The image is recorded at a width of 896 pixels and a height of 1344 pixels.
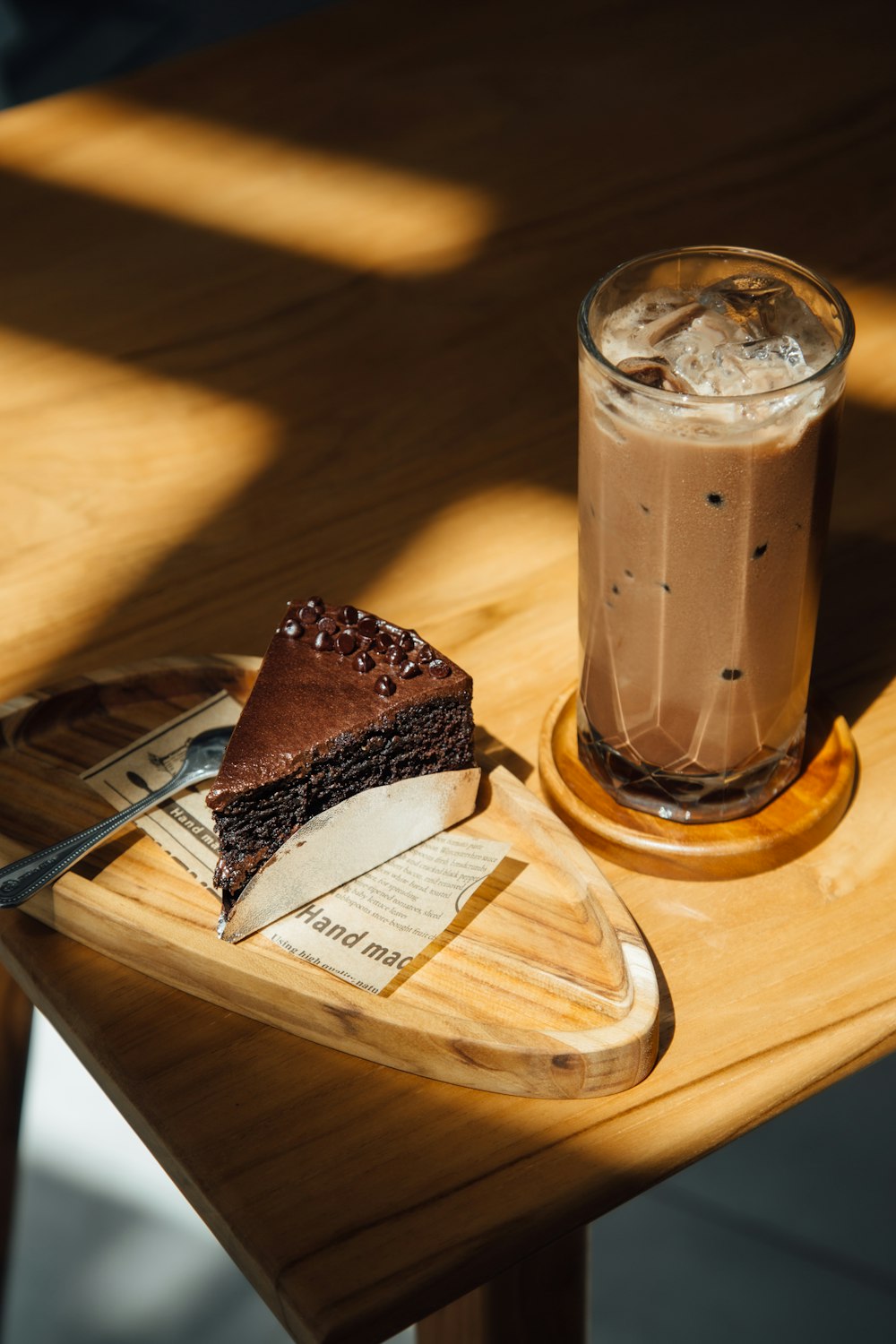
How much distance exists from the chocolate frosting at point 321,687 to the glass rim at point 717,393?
9.7 inches

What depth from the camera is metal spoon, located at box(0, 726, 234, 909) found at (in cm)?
96

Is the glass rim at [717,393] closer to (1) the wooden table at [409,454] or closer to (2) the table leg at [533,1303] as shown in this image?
(1) the wooden table at [409,454]

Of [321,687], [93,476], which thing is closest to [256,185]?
[93,476]

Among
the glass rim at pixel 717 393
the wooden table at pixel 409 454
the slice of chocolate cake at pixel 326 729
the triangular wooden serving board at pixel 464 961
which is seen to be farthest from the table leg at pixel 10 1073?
the glass rim at pixel 717 393

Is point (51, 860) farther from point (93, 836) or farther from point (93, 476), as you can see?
point (93, 476)

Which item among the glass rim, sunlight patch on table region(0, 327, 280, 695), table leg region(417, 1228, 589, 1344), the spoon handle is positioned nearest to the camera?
the glass rim

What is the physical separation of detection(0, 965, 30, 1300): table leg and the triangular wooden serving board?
72 centimetres

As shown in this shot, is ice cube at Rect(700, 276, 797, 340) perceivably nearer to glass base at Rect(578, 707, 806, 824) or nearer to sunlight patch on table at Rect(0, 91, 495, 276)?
glass base at Rect(578, 707, 806, 824)

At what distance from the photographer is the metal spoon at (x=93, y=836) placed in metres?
0.96

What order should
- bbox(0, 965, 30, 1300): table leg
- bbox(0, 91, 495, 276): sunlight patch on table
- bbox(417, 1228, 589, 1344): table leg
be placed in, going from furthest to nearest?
bbox(0, 965, 30, 1300): table leg → bbox(0, 91, 495, 276): sunlight patch on table → bbox(417, 1228, 589, 1344): table leg

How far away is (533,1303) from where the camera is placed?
1.12 meters

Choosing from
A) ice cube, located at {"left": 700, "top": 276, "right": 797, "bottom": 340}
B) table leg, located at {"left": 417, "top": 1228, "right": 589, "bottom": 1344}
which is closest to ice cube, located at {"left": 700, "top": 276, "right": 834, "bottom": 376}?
ice cube, located at {"left": 700, "top": 276, "right": 797, "bottom": 340}

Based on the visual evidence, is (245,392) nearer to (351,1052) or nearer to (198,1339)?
(351,1052)

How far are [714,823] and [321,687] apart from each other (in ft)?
0.97
